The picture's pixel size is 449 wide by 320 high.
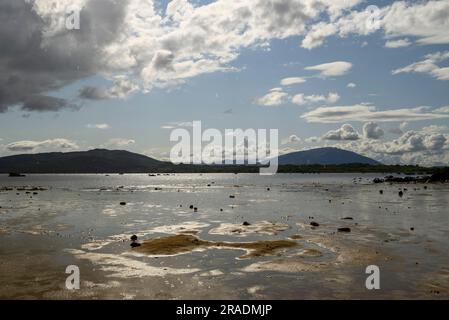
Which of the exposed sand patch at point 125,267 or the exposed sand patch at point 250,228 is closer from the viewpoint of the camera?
the exposed sand patch at point 125,267

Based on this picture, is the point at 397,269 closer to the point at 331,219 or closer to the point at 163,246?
the point at 163,246

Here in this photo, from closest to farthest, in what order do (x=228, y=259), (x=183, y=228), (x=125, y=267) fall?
1. (x=125, y=267)
2. (x=228, y=259)
3. (x=183, y=228)

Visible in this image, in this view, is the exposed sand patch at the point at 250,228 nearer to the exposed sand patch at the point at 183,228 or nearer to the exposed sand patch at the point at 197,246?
the exposed sand patch at the point at 183,228

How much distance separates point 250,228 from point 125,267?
2180cm

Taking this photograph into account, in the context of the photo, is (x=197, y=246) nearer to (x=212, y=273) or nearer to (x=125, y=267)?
(x=125, y=267)

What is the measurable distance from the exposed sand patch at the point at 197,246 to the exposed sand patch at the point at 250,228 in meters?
6.12

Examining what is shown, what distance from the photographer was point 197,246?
37.3 meters

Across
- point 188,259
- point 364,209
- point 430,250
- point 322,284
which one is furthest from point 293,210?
point 322,284

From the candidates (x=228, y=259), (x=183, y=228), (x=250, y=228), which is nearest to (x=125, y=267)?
(x=228, y=259)

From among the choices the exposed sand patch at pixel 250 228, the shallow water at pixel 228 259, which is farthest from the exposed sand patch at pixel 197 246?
the exposed sand patch at pixel 250 228

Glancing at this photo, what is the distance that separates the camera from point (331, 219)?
57812mm

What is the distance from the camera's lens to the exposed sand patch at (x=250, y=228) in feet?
150

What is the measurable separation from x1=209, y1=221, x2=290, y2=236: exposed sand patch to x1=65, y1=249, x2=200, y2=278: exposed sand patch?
15032 mm

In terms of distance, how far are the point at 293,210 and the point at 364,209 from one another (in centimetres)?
1217
